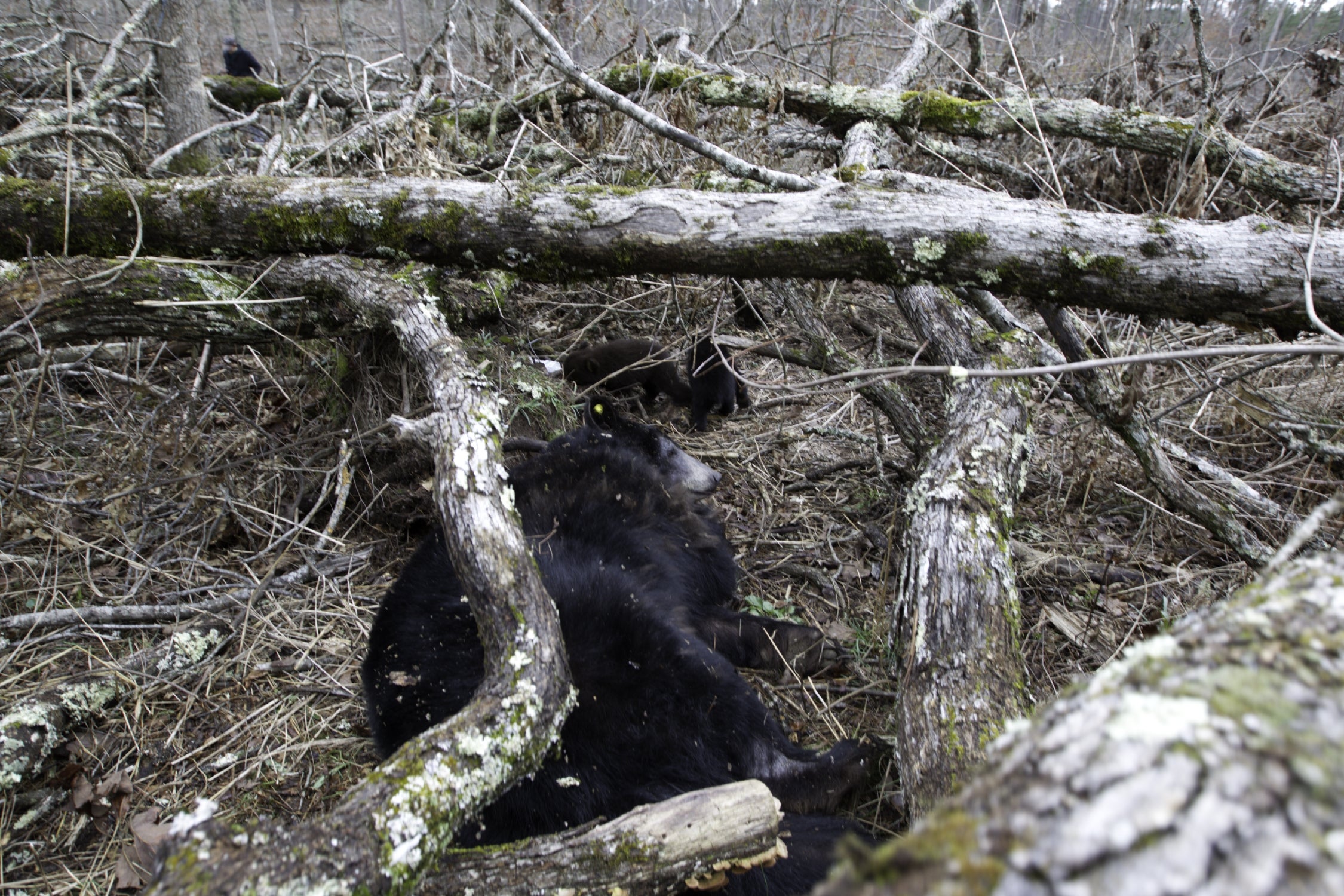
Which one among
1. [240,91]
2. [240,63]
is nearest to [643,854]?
[240,91]

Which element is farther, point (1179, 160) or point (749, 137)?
point (749, 137)

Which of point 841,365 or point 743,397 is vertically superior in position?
point 841,365

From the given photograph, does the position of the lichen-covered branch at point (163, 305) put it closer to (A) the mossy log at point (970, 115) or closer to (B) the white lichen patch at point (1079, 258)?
(A) the mossy log at point (970, 115)

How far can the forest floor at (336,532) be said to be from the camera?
2.61 m

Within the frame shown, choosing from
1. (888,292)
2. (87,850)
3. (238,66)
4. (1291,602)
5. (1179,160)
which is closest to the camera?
(1291,602)

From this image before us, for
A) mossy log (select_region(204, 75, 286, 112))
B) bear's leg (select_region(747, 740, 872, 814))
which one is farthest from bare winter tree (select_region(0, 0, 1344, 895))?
mossy log (select_region(204, 75, 286, 112))

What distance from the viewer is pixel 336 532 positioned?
3666 mm

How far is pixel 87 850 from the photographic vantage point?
92.0 inches

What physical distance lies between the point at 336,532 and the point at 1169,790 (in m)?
3.66

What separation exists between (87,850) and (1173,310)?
3.84m

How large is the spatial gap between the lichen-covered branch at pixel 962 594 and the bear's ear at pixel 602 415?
1.65 metres

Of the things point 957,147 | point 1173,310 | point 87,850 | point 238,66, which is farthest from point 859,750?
point 238,66

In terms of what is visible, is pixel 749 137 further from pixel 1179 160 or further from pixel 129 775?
pixel 129 775

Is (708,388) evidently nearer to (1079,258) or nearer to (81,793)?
(1079,258)
